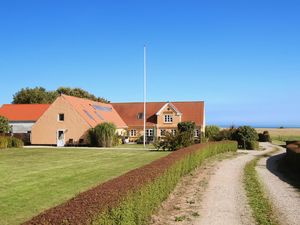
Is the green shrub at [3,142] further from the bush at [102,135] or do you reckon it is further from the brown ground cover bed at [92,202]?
the brown ground cover bed at [92,202]

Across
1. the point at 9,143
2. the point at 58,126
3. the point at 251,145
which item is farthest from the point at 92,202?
the point at 251,145

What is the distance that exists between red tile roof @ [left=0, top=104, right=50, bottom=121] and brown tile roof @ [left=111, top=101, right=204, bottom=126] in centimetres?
1371

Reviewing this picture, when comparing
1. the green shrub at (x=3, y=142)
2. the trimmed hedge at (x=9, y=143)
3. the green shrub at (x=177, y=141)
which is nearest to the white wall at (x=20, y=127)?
the trimmed hedge at (x=9, y=143)

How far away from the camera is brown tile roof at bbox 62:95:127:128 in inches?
2012

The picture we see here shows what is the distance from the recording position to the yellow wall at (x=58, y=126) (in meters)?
50.3

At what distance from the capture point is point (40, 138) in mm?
51875

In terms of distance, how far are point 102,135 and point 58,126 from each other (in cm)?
663

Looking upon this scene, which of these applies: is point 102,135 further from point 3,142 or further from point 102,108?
point 102,108

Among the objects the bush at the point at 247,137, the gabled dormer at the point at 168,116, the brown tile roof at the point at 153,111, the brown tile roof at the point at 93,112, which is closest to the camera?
the brown tile roof at the point at 93,112

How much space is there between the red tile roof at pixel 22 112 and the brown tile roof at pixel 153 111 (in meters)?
13.7

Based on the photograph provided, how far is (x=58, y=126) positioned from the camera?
51188 mm

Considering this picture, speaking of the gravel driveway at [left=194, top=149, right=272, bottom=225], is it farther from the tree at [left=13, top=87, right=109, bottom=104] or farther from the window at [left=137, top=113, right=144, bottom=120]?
the tree at [left=13, top=87, right=109, bottom=104]

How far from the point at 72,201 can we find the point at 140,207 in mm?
2462

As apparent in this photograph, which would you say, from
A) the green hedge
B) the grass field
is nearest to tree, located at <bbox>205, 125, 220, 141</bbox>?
the grass field
